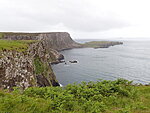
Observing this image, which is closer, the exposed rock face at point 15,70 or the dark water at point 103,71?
the exposed rock face at point 15,70

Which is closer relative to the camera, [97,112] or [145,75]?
[97,112]

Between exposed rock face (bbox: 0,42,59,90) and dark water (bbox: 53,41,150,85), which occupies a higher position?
exposed rock face (bbox: 0,42,59,90)

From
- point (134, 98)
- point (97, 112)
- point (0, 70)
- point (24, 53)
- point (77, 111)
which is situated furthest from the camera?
point (24, 53)

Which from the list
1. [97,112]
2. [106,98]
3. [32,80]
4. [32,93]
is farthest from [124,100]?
[32,80]

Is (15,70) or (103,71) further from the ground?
(15,70)

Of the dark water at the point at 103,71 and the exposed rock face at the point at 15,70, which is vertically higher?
the exposed rock face at the point at 15,70

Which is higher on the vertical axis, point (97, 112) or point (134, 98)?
point (97, 112)

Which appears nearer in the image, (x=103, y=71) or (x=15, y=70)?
(x=15, y=70)

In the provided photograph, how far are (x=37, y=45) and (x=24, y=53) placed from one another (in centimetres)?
2019

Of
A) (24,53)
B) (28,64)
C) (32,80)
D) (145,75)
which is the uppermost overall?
(24,53)

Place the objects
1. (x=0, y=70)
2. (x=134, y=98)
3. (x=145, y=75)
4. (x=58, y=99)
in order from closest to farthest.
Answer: (x=58, y=99)
(x=134, y=98)
(x=0, y=70)
(x=145, y=75)

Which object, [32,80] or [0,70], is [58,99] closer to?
[0,70]

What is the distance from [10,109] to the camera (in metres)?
8.77

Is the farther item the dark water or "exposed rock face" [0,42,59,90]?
the dark water
